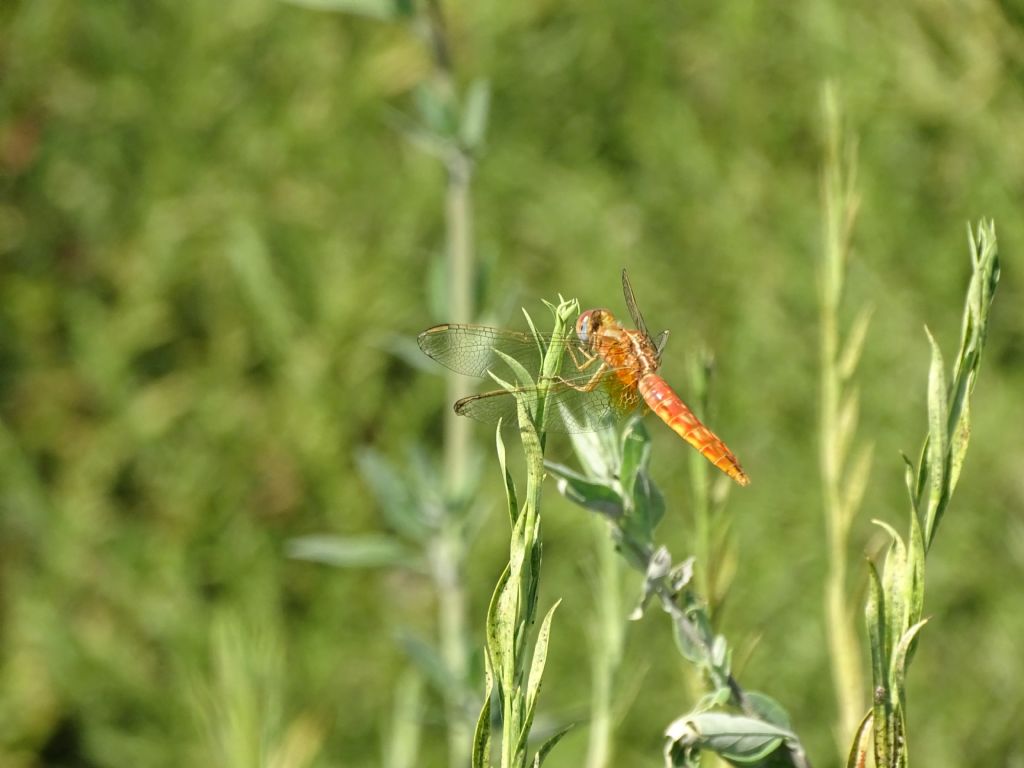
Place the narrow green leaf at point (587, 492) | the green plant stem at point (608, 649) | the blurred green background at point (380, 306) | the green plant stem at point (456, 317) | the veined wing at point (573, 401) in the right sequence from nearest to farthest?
the narrow green leaf at point (587, 492) < the green plant stem at point (608, 649) < the veined wing at point (573, 401) < the green plant stem at point (456, 317) < the blurred green background at point (380, 306)

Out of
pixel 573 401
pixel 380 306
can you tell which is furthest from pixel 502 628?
pixel 380 306

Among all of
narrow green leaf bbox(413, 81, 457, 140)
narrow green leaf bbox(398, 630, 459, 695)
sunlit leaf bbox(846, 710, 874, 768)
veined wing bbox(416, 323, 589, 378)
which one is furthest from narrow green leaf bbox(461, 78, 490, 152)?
sunlit leaf bbox(846, 710, 874, 768)

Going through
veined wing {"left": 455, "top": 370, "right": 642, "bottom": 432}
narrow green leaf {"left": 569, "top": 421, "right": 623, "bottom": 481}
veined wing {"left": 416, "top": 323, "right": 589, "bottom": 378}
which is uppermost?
veined wing {"left": 416, "top": 323, "right": 589, "bottom": 378}

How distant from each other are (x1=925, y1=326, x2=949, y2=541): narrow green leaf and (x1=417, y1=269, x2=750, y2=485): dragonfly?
1.24 feet

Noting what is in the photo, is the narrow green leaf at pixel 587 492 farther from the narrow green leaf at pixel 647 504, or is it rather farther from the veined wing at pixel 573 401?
the veined wing at pixel 573 401

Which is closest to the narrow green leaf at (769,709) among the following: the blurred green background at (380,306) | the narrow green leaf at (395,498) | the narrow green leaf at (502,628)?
the narrow green leaf at (502,628)

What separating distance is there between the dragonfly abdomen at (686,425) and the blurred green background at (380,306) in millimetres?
1018

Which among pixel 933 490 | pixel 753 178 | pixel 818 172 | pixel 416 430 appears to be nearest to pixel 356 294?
pixel 416 430

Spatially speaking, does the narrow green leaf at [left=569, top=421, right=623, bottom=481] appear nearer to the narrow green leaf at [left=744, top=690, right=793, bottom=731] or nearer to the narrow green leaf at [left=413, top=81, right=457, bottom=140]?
the narrow green leaf at [left=744, top=690, right=793, bottom=731]

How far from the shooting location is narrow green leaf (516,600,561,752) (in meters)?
0.34

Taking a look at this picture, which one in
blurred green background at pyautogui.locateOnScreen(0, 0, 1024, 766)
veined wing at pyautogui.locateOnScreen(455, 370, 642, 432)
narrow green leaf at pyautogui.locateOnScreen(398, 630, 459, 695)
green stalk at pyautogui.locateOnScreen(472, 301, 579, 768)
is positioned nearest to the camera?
green stalk at pyautogui.locateOnScreen(472, 301, 579, 768)

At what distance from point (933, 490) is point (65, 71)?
2373 mm

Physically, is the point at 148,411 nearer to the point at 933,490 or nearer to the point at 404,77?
the point at 404,77

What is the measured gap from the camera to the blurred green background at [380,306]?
1.89m
